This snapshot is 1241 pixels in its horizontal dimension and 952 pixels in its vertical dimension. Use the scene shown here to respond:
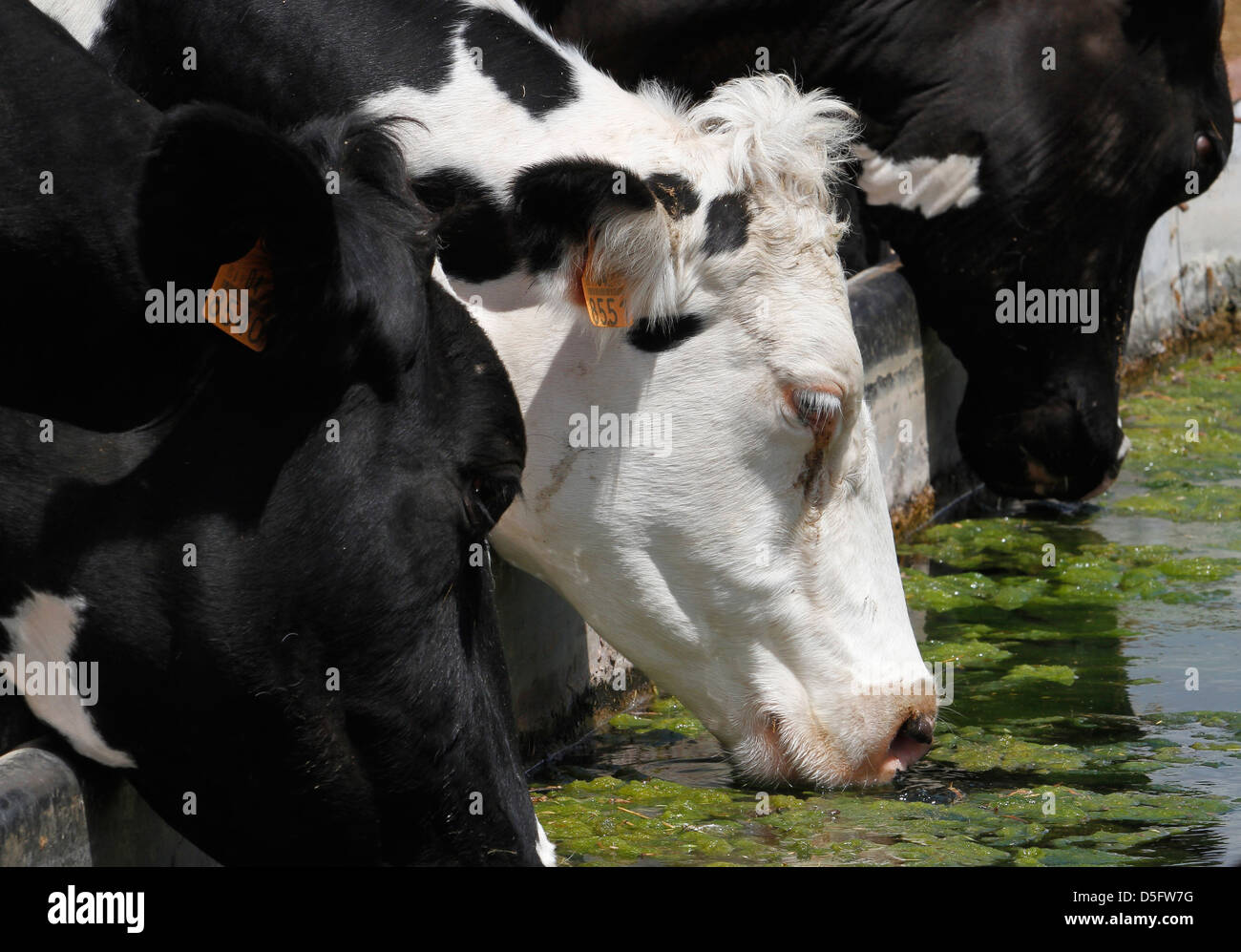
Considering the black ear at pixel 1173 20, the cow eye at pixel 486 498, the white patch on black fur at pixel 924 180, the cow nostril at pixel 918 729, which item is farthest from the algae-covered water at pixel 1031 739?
the black ear at pixel 1173 20

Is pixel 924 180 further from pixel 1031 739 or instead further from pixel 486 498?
pixel 486 498

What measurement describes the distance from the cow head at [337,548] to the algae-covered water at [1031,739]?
0.93 m

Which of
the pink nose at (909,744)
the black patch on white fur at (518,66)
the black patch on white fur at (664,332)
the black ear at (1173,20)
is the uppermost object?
the black ear at (1173,20)

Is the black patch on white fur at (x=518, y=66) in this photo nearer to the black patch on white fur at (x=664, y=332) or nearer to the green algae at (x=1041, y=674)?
the black patch on white fur at (x=664, y=332)

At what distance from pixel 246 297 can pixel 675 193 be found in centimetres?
143

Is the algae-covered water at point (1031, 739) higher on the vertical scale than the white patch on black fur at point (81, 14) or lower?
lower

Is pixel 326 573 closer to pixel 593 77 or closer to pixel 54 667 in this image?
pixel 54 667

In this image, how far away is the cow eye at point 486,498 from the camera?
313cm

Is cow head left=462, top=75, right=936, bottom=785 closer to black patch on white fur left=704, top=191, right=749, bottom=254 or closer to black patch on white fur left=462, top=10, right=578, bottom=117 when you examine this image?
black patch on white fur left=704, top=191, right=749, bottom=254

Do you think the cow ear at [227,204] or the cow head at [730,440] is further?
the cow head at [730,440]

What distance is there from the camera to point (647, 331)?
404 cm

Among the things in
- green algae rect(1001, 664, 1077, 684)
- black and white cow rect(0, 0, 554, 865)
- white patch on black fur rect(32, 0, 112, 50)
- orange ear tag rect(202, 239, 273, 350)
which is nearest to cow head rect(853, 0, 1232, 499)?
green algae rect(1001, 664, 1077, 684)

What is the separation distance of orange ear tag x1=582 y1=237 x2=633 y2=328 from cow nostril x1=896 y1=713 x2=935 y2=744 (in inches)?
46.6

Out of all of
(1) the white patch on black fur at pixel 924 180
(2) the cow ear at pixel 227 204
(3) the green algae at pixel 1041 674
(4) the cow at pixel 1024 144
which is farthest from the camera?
(1) the white patch on black fur at pixel 924 180
